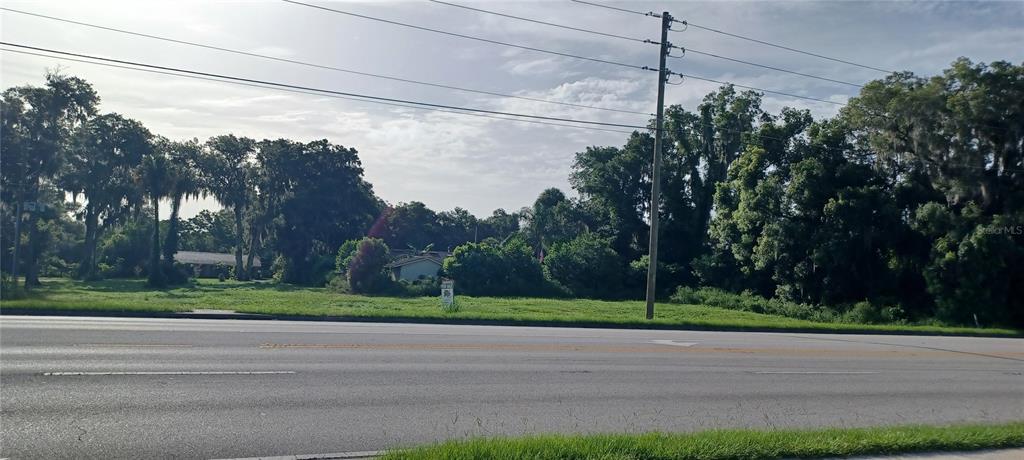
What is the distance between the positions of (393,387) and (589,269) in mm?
48751

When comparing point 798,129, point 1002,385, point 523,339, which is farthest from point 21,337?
point 798,129

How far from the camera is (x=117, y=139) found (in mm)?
67812

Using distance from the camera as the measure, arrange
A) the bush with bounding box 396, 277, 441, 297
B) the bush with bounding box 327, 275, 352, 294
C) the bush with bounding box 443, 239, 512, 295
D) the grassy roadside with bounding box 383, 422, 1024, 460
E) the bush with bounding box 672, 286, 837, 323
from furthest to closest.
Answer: the bush with bounding box 327, 275, 352, 294 → the bush with bounding box 443, 239, 512, 295 → the bush with bounding box 396, 277, 441, 297 → the bush with bounding box 672, 286, 837, 323 → the grassy roadside with bounding box 383, 422, 1024, 460

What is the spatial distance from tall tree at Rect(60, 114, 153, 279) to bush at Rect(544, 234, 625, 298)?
41.1 meters

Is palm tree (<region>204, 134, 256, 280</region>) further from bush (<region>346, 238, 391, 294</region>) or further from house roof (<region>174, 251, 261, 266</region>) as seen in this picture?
bush (<region>346, 238, 391, 294</region>)

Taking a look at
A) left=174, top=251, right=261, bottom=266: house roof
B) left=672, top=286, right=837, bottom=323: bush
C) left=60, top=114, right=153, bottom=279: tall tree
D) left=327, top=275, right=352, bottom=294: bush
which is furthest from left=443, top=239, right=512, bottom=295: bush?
left=174, top=251, right=261, bottom=266: house roof

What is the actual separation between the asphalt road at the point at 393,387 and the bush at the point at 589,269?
40.8 metres

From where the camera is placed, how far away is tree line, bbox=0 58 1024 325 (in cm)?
3778

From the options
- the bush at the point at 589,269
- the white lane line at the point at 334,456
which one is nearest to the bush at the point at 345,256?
the bush at the point at 589,269

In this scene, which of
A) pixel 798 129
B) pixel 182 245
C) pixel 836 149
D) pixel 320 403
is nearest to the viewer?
pixel 320 403

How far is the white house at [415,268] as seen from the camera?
65.7 meters

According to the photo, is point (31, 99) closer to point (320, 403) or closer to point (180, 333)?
point (180, 333)

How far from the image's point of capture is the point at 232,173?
80.1m

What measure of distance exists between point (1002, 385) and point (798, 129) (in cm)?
3880
